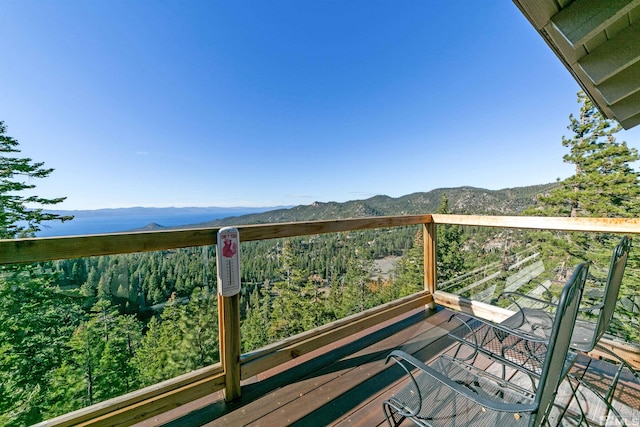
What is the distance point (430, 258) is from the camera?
10.3ft

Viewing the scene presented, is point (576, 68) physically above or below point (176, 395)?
above

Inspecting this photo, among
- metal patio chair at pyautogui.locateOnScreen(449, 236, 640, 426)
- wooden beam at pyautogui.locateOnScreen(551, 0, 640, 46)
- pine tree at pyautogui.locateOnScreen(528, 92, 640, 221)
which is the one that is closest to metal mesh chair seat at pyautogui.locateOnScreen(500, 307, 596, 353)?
metal patio chair at pyautogui.locateOnScreen(449, 236, 640, 426)

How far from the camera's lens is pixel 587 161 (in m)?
12.5

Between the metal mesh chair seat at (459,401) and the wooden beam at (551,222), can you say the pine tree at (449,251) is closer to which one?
the wooden beam at (551,222)

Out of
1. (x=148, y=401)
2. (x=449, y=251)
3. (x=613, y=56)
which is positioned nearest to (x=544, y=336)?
(x=449, y=251)

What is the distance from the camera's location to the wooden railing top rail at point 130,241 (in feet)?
3.85

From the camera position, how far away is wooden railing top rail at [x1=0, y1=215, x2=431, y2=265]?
1.17m

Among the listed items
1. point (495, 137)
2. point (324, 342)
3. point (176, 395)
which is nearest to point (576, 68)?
point (324, 342)

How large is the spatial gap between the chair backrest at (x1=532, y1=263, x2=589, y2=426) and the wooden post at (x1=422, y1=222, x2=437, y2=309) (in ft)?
7.02

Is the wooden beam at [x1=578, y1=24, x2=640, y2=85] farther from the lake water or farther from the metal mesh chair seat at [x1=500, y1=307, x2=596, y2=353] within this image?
the lake water

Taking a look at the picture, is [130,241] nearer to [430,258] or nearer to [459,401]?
[459,401]

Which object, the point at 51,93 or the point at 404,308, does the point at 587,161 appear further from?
the point at 51,93

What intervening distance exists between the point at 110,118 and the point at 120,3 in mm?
7623

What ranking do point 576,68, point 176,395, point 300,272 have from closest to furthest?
point 176,395, point 576,68, point 300,272
